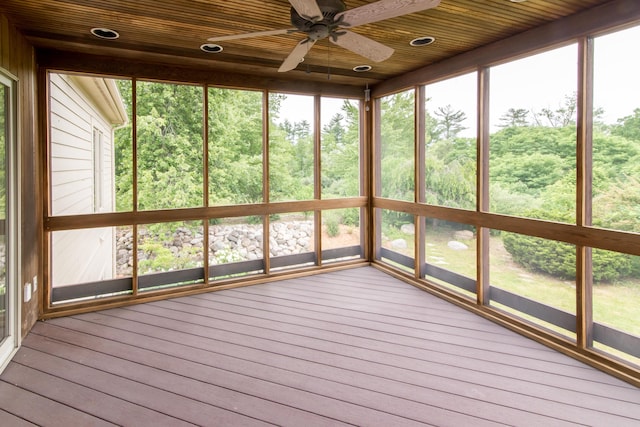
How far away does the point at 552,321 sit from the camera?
10.5 ft

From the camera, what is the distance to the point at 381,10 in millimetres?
2053

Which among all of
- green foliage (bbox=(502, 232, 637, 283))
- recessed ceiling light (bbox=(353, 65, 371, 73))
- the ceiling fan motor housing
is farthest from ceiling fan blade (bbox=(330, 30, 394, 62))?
green foliage (bbox=(502, 232, 637, 283))

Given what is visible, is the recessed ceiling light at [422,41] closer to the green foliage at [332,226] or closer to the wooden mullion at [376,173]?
the wooden mullion at [376,173]

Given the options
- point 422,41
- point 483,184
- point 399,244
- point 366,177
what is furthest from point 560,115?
point 366,177

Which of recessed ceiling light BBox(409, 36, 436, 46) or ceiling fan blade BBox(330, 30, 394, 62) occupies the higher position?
recessed ceiling light BBox(409, 36, 436, 46)

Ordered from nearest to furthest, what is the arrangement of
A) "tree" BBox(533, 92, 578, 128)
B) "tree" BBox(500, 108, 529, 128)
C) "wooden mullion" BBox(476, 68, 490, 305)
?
"tree" BBox(533, 92, 578, 128), "tree" BBox(500, 108, 529, 128), "wooden mullion" BBox(476, 68, 490, 305)

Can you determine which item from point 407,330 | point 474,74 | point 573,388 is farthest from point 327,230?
point 573,388

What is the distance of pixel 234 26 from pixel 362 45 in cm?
122

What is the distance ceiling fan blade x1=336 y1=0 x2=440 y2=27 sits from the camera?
6.36ft

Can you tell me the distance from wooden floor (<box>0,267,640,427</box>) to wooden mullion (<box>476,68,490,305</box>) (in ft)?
1.14

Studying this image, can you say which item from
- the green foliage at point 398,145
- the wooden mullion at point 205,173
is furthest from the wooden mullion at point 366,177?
the wooden mullion at point 205,173

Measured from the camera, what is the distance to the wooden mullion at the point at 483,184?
3707 millimetres

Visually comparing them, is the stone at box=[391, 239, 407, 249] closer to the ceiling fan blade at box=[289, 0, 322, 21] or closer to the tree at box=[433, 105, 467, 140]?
the tree at box=[433, 105, 467, 140]

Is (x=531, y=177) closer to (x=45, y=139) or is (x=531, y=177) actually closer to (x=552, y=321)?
(x=552, y=321)
